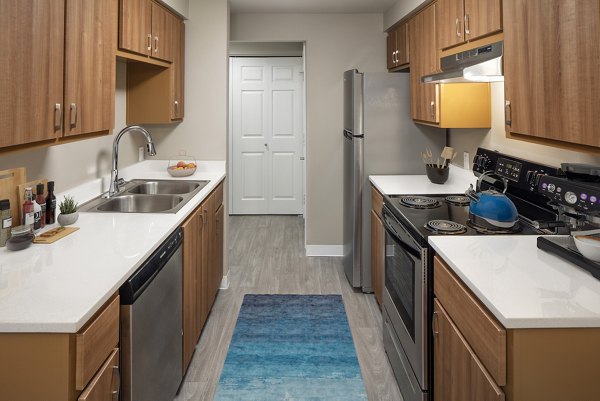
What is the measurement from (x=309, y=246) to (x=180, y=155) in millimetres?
1721

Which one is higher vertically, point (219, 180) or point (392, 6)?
point (392, 6)

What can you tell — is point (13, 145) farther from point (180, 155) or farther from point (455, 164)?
point (455, 164)

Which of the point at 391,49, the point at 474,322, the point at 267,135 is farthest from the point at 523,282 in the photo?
the point at 267,135

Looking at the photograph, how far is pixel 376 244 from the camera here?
133 inches

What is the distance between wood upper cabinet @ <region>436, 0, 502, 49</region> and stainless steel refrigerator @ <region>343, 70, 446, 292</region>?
2.20 ft

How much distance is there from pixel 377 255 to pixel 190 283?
150 cm

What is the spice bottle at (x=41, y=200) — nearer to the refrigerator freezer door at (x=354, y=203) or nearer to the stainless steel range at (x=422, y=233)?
the stainless steel range at (x=422, y=233)

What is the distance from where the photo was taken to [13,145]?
4.77ft

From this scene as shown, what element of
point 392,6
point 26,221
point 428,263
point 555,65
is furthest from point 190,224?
point 392,6

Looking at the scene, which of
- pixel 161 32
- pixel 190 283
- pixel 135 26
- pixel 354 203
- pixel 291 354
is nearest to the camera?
pixel 190 283

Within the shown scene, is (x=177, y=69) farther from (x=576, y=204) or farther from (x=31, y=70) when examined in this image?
(x=576, y=204)

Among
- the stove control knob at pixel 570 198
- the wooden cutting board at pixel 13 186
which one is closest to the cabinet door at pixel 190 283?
the wooden cutting board at pixel 13 186

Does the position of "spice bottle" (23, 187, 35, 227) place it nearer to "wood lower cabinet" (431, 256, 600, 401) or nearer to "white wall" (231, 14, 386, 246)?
"wood lower cabinet" (431, 256, 600, 401)

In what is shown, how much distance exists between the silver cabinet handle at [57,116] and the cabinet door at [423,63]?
7.18 ft
